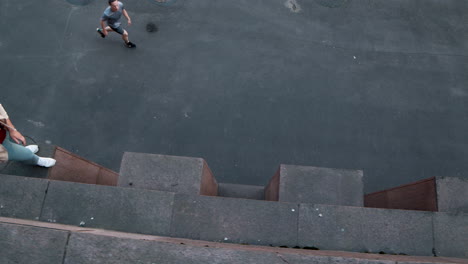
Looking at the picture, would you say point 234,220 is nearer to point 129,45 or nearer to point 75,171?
point 75,171

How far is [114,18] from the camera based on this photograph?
7461mm

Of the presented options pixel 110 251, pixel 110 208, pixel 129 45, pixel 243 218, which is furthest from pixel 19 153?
pixel 129 45

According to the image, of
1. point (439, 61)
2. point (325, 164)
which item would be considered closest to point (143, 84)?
point (325, 164)

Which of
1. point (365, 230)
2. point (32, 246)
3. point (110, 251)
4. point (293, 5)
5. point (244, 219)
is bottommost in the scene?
point (244, 219)

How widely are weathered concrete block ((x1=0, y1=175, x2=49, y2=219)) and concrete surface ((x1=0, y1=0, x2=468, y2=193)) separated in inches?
105

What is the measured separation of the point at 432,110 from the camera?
7820mm

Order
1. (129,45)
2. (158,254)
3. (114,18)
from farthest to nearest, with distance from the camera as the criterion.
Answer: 1. (129,45)
2. (114,18)
3. (158,254)

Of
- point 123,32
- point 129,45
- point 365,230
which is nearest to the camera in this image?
point 365,230

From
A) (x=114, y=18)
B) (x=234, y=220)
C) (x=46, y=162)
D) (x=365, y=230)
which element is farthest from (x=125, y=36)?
(x=365, y=230)

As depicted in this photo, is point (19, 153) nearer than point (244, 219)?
No

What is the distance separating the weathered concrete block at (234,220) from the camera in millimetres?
4562

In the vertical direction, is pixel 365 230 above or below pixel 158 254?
below

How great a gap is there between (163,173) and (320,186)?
7.98 feet

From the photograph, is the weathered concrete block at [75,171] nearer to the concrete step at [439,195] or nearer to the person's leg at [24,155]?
the person's leg at [24,155]
